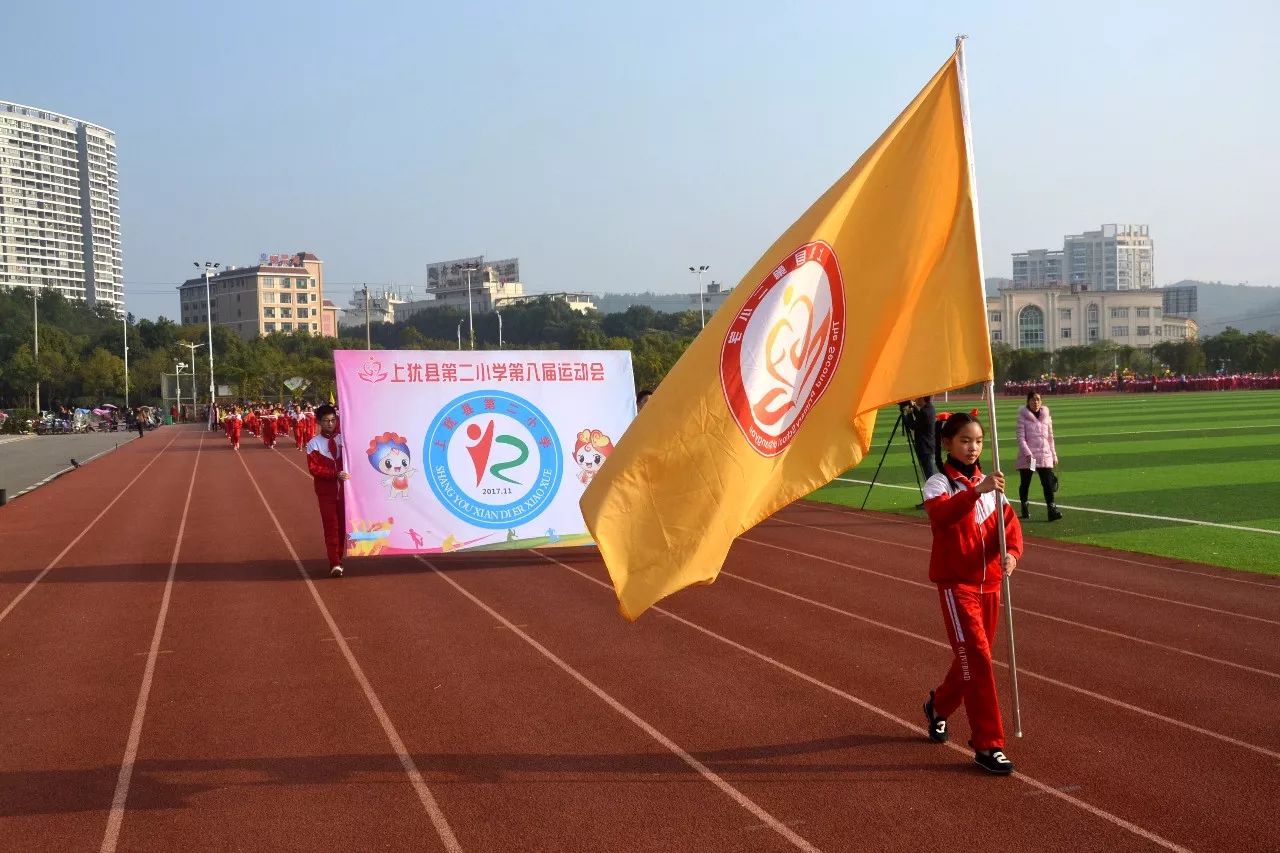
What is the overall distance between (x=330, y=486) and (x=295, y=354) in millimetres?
80279

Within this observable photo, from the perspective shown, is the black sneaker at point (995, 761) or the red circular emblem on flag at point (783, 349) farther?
the red circular emblem on flag at point (783, 349)

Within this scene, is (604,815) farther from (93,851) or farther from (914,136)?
(914,136)

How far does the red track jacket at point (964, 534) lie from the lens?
5.18 meters

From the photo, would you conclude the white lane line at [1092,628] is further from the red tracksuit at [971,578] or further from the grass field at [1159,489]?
the grass field at [1159,489]

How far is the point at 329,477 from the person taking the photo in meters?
11.3

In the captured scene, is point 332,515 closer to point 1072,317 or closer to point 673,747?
point 673,747

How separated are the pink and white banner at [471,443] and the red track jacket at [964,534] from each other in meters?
7.02

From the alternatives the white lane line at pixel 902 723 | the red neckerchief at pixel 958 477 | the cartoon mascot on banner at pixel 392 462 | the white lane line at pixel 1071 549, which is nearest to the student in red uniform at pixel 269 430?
the white lane line at pixel 1071 549

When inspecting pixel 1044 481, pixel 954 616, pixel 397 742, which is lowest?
pixel 397 742

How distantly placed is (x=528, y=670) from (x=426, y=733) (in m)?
1.35

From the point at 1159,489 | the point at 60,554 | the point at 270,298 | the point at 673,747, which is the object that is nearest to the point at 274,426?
the point at 60,554

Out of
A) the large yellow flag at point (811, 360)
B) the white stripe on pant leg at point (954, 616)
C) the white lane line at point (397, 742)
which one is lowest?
the white lane line at point (397, 742)

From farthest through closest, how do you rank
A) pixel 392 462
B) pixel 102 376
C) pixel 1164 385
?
pixel 102 376 → pixel 1164 385 → pixel 392 462

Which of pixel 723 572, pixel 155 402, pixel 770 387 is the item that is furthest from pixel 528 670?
pixel 155 402
